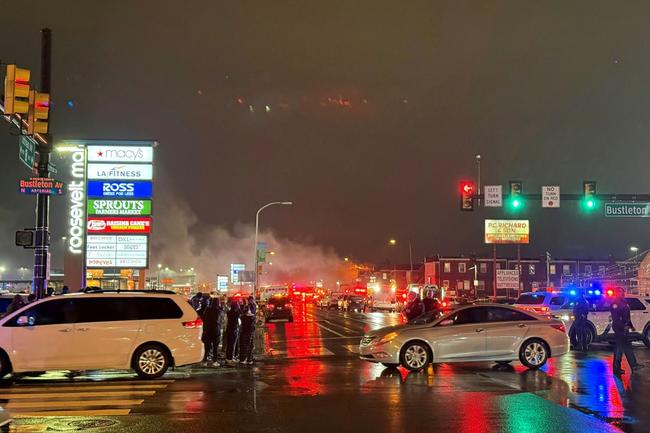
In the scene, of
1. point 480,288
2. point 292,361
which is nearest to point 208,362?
point 292,361

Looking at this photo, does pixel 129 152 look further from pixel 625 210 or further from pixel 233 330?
pixel 625 210

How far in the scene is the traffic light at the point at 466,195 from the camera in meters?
29.6

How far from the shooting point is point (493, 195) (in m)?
32.0

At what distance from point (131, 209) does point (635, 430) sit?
2790 cm

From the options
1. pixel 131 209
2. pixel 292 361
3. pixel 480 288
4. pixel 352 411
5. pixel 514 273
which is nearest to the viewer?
pixel 352 411

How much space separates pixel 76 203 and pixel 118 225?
276cm

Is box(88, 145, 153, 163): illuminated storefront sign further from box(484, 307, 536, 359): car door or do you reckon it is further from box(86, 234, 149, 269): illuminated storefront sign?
box(484, 307, 536, 359): car door

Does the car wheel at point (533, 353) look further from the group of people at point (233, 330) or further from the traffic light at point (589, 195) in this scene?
the traffic light at point (589, 195)

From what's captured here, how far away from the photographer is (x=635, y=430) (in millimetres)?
8375

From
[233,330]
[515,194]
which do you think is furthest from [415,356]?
[515,194]

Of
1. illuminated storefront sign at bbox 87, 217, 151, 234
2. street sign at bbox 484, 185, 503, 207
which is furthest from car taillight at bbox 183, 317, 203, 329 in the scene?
street sign at bbox 484, 185, 503, 207

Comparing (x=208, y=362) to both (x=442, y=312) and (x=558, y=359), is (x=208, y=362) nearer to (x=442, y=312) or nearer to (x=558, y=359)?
(x=442, y=312)

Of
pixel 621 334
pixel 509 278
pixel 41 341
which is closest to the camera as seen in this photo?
pixel 41 341

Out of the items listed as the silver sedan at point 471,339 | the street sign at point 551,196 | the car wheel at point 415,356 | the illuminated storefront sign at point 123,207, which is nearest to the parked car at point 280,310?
the illuminated storefront sign at point 123,207
